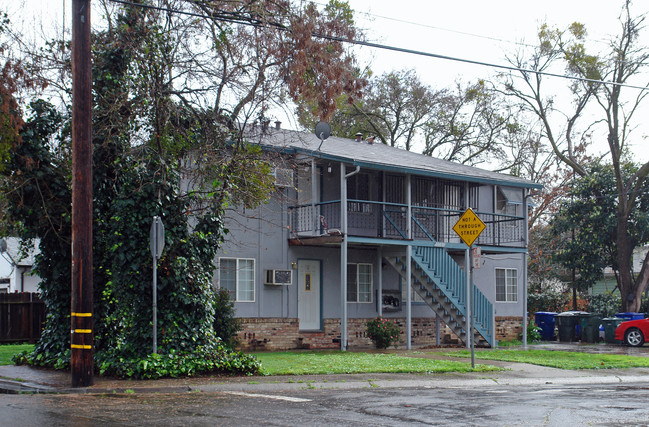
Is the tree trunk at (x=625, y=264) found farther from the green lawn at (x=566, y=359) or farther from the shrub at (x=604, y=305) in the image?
the green lawn at (x=566, y=359)

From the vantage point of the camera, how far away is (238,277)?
2161cm

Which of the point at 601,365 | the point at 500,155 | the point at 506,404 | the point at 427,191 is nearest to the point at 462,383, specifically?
the point at 506,404

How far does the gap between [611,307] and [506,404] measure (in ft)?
81.3

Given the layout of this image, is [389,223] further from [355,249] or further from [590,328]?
[590,328]

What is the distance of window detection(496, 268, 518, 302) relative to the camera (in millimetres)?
29078

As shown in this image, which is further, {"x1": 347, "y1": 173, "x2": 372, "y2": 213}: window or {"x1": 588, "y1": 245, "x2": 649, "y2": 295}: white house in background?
{"x1": 588, "y1": 245, "x2": 649, "y2": 295}: white house in background

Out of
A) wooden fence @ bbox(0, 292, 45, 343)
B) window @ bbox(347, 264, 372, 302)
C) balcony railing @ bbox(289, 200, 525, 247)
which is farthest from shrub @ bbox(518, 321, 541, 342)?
wooden fence @ bbox(0, 292, 45, 343)

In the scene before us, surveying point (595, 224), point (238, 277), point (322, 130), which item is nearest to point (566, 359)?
point (322, 130)

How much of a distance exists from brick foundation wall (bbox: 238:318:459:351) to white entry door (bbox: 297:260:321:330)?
315mm

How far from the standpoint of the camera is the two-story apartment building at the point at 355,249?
A: 21578mm

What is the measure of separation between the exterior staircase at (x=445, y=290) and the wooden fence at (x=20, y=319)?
10.9 metres

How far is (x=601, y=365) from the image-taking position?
58.3 ft

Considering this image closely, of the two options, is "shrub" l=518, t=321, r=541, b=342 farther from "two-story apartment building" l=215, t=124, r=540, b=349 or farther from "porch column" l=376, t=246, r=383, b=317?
"porch column" l=376, t=246, r=383, b=317

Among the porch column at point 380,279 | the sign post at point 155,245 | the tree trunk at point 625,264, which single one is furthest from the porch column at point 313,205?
the tree trunk at point 625,264
